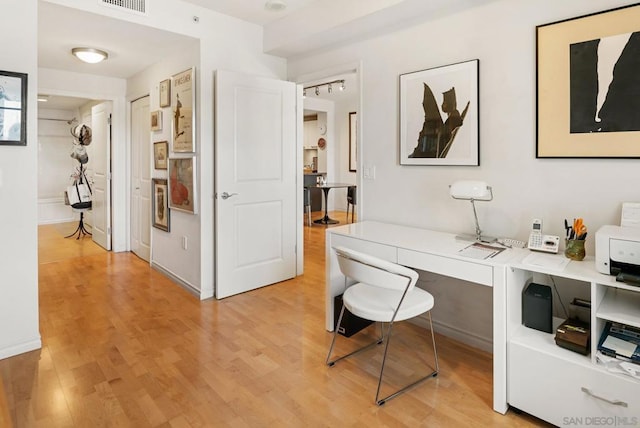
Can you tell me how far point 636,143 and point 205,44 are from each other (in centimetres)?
315

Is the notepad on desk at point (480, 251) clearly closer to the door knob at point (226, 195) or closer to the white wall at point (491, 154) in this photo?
the white wall at point (491, 154)

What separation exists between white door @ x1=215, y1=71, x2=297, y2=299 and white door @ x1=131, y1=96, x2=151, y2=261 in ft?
5.56

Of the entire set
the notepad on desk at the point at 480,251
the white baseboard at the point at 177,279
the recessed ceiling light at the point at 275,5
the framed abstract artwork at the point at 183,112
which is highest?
the recessed ceiling light at the point at 275,5

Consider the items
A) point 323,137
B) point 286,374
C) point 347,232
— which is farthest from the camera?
point 323,137

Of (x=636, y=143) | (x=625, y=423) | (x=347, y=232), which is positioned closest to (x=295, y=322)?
(x=347, y=232)

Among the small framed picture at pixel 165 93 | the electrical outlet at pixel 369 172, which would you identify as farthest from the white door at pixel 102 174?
the electrical outlet at pixel 369 172

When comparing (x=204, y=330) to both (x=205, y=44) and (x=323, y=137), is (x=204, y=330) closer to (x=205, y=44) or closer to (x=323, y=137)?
(x=205, y=44)

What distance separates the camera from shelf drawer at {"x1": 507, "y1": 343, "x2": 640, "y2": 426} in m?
1.60

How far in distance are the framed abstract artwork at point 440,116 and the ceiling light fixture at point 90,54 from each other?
9.72 feet

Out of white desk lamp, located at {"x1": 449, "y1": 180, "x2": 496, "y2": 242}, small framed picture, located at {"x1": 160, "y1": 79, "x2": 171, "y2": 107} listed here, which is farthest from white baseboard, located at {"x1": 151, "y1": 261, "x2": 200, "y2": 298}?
white desk lamp, located at {"x1": 449, "y1": 180, "x2": 496, "y2": 242}

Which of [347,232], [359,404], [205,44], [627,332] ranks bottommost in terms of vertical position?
[359,404]

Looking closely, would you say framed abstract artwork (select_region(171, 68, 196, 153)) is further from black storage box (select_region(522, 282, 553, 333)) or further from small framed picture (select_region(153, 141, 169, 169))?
black storage box (select_region(522, 282, 553, 333))

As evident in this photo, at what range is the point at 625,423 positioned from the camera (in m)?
1.60

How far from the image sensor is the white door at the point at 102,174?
17.0 ft
